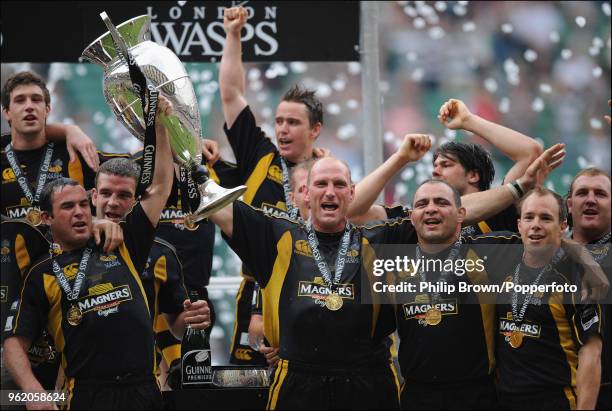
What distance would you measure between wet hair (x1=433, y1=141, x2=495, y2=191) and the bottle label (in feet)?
5.12

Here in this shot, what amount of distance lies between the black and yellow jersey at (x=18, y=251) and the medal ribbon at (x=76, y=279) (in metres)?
0.76

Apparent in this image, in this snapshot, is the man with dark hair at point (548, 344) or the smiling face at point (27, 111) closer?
the man with dark hair at point (548, 344)

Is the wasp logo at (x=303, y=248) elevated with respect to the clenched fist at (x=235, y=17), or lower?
lower

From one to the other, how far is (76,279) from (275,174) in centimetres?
137

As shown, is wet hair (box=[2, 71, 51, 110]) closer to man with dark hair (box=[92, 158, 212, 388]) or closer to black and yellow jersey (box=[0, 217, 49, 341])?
black and yellow jersey (box=[0, 217, 49, 341])

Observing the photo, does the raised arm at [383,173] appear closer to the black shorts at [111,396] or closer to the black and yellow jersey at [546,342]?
the black and yellow jersey at [546,342]

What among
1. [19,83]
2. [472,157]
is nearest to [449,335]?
[472,157]

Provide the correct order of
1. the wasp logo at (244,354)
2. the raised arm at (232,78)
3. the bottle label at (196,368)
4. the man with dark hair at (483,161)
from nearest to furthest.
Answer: the bottle label at (196,368), the man with dark hair at (483,161), the raised arm at (232,78), the wasp logo at (244,354)

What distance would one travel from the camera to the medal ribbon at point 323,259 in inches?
183

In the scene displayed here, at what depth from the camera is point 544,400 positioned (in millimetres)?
4660

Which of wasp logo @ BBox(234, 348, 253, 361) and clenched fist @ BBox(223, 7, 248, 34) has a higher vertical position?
clenched fist @ BBox(223, 7, 248, 34)

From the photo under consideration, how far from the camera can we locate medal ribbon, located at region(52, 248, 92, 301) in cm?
469

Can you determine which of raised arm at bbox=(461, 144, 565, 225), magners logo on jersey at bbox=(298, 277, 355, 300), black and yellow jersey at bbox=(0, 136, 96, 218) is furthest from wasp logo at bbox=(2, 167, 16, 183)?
raised arm at bbox=(461, 144, 565, 225)

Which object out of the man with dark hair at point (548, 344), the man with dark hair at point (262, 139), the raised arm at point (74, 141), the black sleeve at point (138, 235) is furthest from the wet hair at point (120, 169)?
the man with dark hair at point (548, 344)
